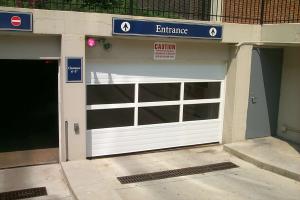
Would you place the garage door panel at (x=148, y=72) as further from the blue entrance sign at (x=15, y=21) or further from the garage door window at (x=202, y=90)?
the blue entrance sign at (x=15, y=21)

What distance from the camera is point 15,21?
6.52 meters

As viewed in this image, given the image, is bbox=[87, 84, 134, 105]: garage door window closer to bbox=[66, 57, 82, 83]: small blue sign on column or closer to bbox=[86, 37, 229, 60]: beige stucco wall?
bbox=[66, 57, 82, 83]: small blue sign on column

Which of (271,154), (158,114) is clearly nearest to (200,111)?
(158,114)

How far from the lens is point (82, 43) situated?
7289 mm

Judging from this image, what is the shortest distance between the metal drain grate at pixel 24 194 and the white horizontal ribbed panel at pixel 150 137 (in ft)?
5.38

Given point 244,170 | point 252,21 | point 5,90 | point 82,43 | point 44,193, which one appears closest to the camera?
point 44,193

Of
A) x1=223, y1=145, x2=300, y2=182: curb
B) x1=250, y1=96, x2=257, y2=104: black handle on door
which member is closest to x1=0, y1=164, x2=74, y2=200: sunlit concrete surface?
x1=223, y1=145, x2=300, y2=182: curb

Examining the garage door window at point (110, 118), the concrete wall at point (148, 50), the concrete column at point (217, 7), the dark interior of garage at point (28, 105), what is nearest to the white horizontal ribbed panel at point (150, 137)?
the garage door window at point (110, 118)

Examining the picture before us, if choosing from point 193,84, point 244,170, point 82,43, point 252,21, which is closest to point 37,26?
point 82,43

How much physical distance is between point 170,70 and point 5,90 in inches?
305

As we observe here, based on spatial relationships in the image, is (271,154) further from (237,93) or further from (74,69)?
(74,69)

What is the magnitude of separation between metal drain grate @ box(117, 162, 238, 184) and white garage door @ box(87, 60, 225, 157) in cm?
126

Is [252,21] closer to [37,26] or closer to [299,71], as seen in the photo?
[299,71]

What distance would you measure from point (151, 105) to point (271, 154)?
2.95m
